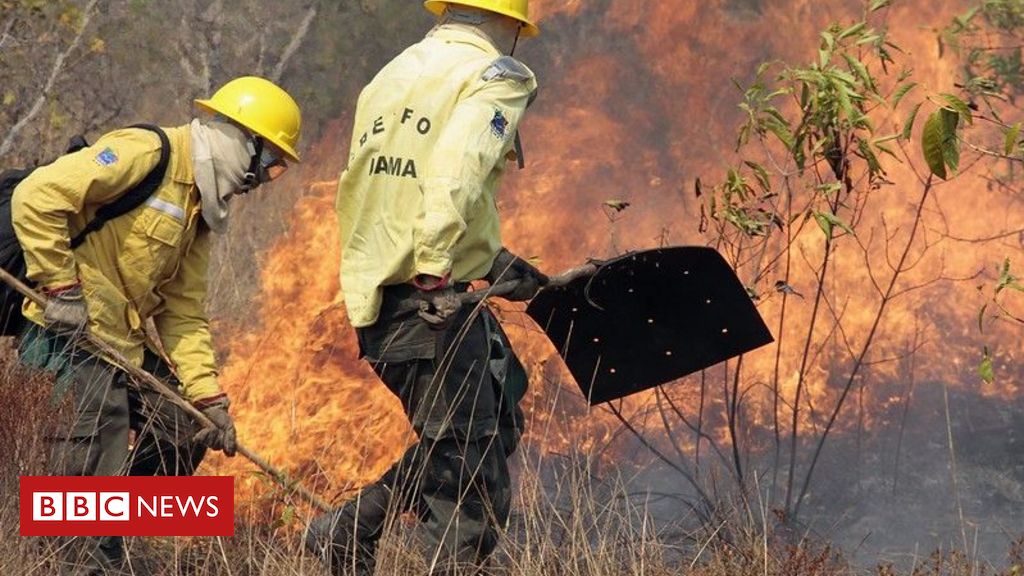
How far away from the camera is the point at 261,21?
27.6 ft

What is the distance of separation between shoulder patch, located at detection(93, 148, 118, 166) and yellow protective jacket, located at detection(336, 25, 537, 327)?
2.23ft

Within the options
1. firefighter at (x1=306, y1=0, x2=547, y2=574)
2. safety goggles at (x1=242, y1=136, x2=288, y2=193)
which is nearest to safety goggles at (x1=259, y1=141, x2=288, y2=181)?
safety goggles at (x1=242, y1=136, x2=288, y2=193)

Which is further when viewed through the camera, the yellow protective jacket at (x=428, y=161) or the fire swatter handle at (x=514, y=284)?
the fire swatter handle at (x=514, y=284)

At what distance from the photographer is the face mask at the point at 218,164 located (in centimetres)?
444

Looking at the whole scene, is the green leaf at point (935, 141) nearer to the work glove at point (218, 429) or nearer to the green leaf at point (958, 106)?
the green leaf at point (958, 106)

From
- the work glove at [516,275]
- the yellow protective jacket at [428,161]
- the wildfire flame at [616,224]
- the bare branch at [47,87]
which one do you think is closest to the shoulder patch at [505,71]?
the yellow protective jacket at [428,161]

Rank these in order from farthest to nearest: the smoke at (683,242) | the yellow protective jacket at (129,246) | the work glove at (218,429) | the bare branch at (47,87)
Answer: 1. the bare branch at (47,87)
2. the smoke at (683,242)
3. the work glove at (218,429)
4. the yellow protective jacket at (129,246)

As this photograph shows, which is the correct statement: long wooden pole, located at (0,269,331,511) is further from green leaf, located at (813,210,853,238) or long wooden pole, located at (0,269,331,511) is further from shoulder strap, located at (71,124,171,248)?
green leaf, located at (813,210,853,238)

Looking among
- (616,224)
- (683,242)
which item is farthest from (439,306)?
(616,224)

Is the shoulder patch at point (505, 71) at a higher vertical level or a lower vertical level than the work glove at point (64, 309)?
higher

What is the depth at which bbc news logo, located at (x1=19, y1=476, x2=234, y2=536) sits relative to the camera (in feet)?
13.8

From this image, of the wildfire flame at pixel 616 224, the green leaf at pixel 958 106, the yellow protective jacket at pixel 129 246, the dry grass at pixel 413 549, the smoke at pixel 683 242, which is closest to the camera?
the green leaf at pixel 958 106

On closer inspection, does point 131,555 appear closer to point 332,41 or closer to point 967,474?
point 967,474

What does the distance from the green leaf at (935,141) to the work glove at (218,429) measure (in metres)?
2.35
